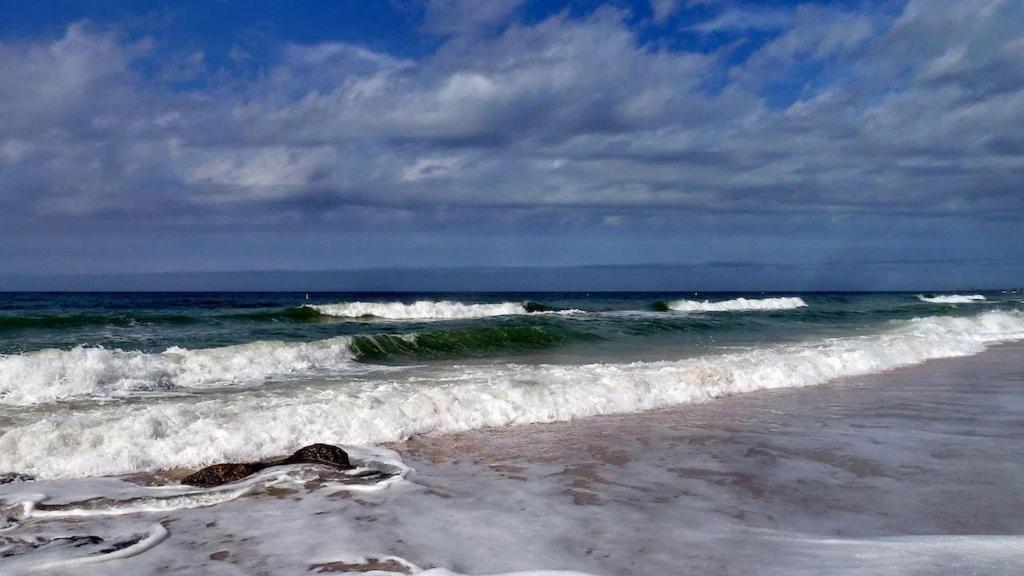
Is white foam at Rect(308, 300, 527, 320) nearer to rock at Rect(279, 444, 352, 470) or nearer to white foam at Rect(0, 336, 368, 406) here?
white foam at Rect(0, 336, 368, 406)

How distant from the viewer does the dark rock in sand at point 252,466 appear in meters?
6.01

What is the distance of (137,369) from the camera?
1194cm

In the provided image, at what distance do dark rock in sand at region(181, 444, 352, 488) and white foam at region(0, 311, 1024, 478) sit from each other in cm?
96

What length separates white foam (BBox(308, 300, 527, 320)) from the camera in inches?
1323

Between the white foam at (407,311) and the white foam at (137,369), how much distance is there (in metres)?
18.6

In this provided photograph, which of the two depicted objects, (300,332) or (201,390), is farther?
(300,332)

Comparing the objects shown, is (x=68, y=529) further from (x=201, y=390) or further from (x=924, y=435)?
(x=924, y=435)

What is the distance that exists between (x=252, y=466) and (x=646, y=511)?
10.9ft

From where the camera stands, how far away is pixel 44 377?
1080 cm

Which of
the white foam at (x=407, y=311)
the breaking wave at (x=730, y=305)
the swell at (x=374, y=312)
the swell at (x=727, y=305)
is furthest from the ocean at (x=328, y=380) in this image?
the breaking wave at (x=730, y=305)

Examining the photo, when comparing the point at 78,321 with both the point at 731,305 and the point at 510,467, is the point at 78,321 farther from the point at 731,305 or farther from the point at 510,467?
the point at 731,305

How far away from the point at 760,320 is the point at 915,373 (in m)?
17.2

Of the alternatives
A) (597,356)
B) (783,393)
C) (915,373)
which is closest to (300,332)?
(597,356)

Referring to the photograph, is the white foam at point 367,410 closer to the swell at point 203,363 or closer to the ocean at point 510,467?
the ocean at point 510,467
